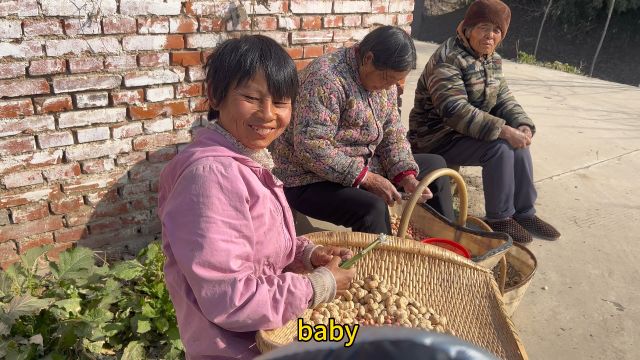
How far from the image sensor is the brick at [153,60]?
2605 mm

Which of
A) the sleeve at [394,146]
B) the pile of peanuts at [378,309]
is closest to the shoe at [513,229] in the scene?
the sleeve at [394,146]

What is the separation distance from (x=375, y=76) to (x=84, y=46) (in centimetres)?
132

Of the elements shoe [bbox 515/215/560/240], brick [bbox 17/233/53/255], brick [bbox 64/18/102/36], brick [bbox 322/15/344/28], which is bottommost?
shoe [bbox 515/215/560/240]

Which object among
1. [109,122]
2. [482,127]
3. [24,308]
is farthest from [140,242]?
[482,127]

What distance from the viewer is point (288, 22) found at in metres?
3.07

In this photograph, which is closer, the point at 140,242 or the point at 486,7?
the point at 140,242

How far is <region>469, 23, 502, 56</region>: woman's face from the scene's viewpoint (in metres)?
3.29

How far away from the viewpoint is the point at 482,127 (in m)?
3.32

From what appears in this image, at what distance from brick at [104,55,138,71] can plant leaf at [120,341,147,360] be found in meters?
1.23

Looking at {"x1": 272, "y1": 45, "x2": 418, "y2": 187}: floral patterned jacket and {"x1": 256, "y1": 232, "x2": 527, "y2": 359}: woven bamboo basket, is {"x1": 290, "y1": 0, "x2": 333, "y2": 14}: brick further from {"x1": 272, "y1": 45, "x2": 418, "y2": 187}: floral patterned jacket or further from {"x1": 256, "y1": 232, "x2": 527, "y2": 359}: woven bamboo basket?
{"x1": 256, "y1": 232, "x2": 527, "y2": 359}: woven bamboo basket

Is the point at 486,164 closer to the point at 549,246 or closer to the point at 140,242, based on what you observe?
the point at 549,246

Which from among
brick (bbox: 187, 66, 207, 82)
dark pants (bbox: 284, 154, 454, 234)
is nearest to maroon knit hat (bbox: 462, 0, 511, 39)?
dark pants (bbox: 284, 154, 454, 234)

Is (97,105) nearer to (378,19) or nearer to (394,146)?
(394,146)

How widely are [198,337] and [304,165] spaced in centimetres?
134
